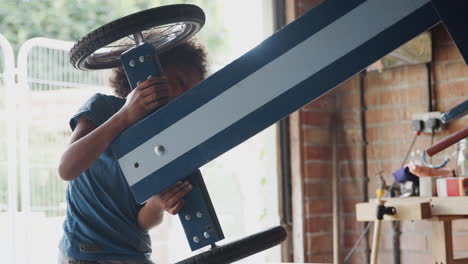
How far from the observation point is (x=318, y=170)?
325 centimetres

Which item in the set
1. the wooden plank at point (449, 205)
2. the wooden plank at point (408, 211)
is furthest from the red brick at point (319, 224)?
the wooden plank at point (449, 205)

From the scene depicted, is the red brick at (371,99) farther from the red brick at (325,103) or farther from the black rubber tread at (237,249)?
the black rubber tread at (237,249)

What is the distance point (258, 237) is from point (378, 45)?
0.32 m

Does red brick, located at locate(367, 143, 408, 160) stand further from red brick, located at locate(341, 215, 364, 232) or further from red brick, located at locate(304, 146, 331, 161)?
red brick, located at locate(341, 215, 364, 232)

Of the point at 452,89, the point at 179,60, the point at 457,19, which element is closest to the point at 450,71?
the point at 452,89

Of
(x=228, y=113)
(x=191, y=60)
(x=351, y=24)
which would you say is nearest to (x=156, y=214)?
(x=191, y=60)

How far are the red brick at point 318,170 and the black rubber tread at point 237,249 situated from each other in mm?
2288

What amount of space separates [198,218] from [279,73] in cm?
28

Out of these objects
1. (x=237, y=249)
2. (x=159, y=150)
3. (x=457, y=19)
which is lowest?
(x=237, y=249)

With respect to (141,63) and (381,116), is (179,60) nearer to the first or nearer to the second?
(141,63)

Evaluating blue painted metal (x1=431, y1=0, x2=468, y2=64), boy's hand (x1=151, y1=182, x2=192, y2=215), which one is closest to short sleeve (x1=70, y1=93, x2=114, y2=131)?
boy's hand (x1=151, y1=182, x2=192, y2=215)

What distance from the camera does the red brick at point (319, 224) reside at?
319 cm

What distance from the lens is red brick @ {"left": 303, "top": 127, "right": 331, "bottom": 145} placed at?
3.21m

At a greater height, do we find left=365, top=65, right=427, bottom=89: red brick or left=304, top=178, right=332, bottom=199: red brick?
left=365, top=65, right=427, bottom=89: red brick
